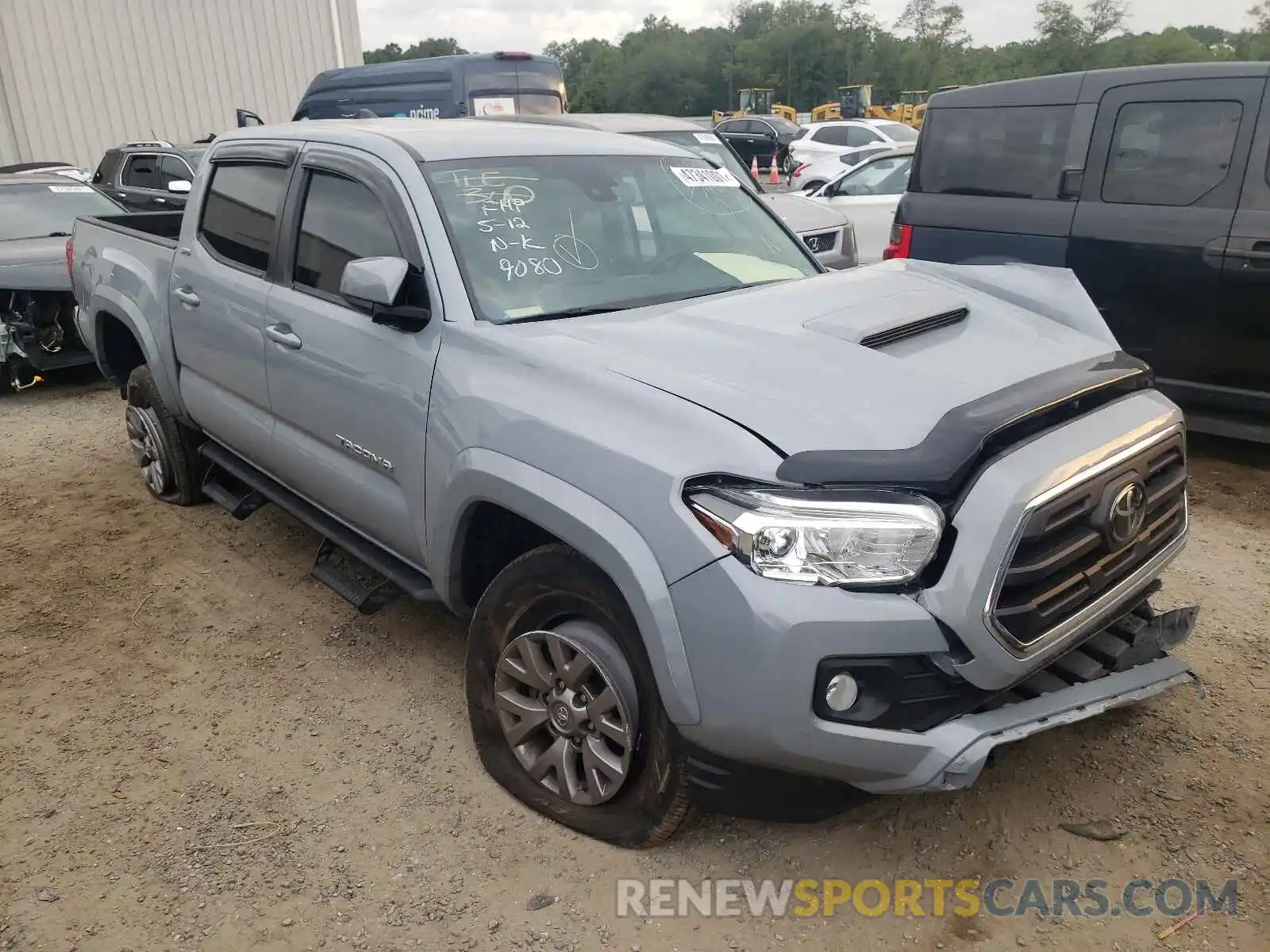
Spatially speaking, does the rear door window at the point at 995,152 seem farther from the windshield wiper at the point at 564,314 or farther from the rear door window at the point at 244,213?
the rear door window at the point at 244,213

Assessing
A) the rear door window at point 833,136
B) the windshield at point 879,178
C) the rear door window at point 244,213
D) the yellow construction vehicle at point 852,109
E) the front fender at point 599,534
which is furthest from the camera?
the yellow construction vehicle at point 852,109

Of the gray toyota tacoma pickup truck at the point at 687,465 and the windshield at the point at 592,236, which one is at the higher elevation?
the windshield at the point at 592,236

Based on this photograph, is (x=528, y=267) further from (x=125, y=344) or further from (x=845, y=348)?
(x=125, y=344)

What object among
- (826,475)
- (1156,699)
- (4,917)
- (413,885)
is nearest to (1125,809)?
(1156,699)

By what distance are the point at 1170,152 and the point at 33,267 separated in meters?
7.62

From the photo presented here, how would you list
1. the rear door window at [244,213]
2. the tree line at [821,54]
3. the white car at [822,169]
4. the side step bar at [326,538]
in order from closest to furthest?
the side step bar at [326,538], the rear door window at [244,213], the white car at [822,169], the tree line at [821,54]

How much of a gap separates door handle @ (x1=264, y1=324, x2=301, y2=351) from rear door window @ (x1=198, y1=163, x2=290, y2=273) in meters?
0.30

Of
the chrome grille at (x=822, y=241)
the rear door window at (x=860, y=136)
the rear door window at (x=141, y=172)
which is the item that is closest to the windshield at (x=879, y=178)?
the chrome grille at (x=822, y=241)

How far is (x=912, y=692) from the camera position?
2.14 metres

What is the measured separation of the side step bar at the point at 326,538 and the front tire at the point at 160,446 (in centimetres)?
12

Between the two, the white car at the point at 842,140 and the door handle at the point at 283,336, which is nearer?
the door handle at the point at 283,336

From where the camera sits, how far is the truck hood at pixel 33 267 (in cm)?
725

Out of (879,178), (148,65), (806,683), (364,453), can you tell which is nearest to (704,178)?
(364,453)

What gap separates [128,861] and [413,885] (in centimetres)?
82
